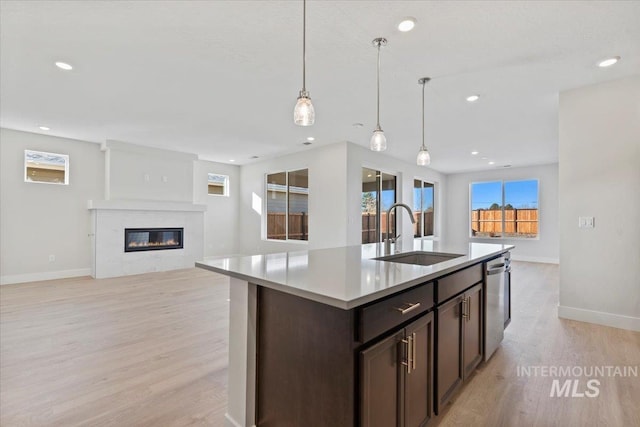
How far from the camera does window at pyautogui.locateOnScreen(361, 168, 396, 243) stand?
6.49 m

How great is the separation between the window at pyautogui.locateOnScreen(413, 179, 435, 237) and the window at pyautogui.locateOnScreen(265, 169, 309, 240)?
3.14 m

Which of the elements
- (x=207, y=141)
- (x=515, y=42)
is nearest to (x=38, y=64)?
(x=207, y=141)

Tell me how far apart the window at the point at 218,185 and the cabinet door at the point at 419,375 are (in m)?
7.27

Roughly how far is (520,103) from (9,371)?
5.59 meters

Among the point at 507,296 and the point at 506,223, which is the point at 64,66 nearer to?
the point at 507,296

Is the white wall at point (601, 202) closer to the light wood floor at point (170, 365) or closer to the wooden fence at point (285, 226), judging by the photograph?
the light wood floor at point (170, 365)

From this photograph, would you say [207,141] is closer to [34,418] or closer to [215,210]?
[215,210]

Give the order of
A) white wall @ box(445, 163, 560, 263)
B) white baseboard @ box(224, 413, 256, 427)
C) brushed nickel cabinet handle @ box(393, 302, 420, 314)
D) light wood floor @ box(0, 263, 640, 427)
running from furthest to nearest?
white wall @ box(445, 163, 560, 263), light wood floor @ box(0, 263, 640, 427), white baseboard @ box(224, 413, 256, 427), brushed nickel cabinet handle @ box(393, 302, 420, 314)

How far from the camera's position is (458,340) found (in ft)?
6.07

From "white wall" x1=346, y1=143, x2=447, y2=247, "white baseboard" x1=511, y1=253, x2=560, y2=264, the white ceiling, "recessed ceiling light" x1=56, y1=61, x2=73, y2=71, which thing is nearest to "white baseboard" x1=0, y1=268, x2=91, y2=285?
the white ceiling

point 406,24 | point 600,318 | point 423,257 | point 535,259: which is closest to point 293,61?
point 406,24

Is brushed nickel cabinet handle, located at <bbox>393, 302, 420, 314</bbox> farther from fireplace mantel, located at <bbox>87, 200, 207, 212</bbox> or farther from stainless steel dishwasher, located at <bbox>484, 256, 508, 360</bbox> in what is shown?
fireplace mantel, located at <bbox>87, 200, 207, 212</bbox>

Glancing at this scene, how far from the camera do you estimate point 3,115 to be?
14.1 feet

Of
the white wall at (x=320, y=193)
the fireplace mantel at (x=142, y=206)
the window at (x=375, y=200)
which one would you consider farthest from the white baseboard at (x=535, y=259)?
the fireplace mantel at (x=142, y=206)
